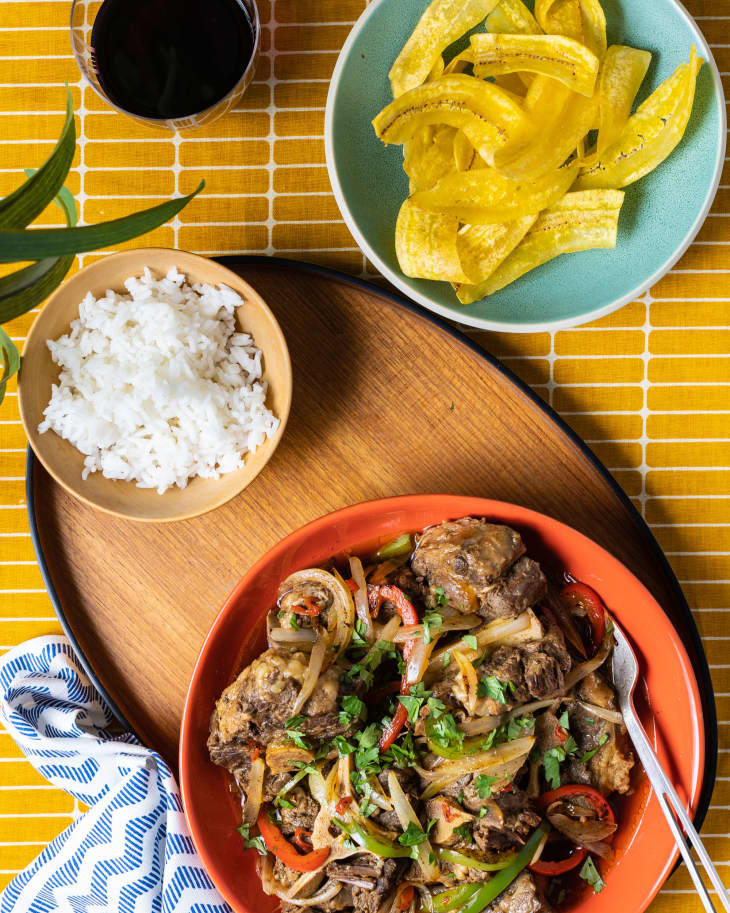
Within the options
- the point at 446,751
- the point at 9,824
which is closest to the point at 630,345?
the point at 446,751

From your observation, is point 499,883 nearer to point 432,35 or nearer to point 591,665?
point 591,665

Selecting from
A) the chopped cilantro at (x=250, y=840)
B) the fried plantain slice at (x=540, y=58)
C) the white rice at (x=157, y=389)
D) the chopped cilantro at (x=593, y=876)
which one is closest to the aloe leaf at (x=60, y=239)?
the white rice at (x=157, y=389)

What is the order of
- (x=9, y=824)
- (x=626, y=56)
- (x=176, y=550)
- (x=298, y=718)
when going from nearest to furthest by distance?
(x=298, y=718), (x=626, y=56), (x=176, y=550), (x=9, y=824)

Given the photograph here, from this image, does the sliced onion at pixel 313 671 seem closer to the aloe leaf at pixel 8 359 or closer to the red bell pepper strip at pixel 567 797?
the red bell pepper strip at pixel 567 797

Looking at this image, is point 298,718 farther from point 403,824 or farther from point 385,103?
point 385,103

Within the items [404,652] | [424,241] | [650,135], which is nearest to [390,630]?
[404,652]

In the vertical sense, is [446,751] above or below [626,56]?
below
